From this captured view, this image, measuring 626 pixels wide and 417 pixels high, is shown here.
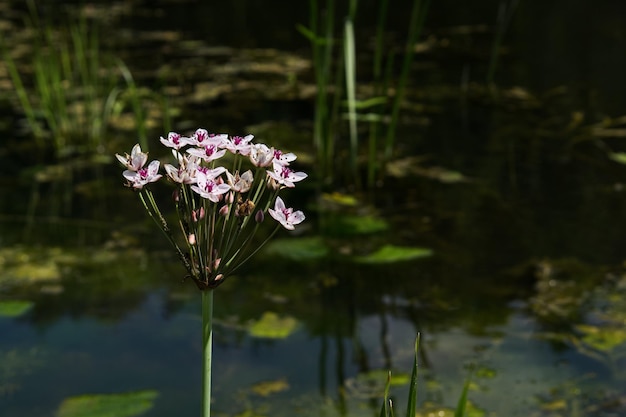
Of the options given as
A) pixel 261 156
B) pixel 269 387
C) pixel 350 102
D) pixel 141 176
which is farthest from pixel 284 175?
pixel 350 102

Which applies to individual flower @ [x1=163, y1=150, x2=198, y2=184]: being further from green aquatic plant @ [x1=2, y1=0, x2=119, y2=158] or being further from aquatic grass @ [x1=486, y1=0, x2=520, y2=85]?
aquatic grass @ [x1=486, y1=0, x2=520, y2=85]

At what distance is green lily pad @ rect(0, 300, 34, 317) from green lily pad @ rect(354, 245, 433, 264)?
891 mm

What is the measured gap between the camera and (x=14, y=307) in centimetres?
238

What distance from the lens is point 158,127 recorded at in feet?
12.6

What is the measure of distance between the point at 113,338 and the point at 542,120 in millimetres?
2090

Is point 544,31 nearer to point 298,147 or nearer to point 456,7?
point 456,7

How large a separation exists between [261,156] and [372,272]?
1489mm

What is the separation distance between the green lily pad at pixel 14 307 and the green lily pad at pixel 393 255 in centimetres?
89

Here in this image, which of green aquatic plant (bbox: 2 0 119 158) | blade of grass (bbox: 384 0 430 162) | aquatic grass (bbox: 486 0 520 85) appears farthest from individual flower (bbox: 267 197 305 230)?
aquatic grass (bbox: 486 0 520 85)

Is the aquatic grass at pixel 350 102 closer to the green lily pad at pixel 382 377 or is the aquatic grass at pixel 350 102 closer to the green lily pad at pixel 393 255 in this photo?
the green lily pad at pixel 393 255

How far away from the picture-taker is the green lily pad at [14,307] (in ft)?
7.70

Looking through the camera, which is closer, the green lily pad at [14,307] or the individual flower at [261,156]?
the individual flower at [261,156]

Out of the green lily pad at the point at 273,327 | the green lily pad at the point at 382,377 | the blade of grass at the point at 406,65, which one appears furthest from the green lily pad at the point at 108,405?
the blade of grass at the point at 406,65

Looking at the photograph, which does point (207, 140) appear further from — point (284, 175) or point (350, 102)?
point (350, 102)
